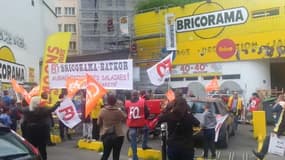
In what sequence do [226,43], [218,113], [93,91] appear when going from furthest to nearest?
[226,43]
[218,113]
[93,91]

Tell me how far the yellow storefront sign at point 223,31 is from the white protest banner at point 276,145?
2057 cm

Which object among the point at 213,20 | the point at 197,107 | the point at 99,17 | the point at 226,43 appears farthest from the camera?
the point at 99,17

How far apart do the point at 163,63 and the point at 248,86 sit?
62.4 feet

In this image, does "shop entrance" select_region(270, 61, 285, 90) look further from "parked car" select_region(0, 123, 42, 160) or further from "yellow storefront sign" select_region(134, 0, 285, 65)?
"parked car" select_region(0, 123, 42, 160)

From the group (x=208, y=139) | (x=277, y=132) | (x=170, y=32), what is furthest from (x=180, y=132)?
(x=170, y=32)

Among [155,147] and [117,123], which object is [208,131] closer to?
[155,147]

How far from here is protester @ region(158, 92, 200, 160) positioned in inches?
322

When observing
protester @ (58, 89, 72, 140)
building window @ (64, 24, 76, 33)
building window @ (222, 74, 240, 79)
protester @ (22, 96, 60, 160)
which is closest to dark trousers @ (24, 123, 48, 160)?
protester @ (22, 96, 60, 160)

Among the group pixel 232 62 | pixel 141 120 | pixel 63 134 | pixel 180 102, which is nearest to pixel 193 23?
pixel 232 62

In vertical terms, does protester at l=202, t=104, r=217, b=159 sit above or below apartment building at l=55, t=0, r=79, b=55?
below

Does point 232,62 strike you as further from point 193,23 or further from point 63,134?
point 63,134

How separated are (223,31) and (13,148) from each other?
30.4 meters

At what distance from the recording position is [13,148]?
20.3 feet

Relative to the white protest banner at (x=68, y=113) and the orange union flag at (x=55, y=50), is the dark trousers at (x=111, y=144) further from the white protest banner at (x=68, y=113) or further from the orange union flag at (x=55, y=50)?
the white protest banner at (x=68, y=113)
